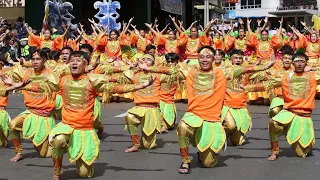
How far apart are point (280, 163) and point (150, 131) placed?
74.0 inches

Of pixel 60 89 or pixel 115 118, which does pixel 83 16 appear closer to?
pixel 115 118

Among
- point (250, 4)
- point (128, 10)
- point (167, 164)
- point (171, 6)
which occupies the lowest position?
point (167, 164)

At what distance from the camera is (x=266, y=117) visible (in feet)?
35.0

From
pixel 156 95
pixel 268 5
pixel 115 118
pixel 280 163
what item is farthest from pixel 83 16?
pixel 268 5

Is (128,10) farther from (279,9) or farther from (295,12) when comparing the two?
(279,9)

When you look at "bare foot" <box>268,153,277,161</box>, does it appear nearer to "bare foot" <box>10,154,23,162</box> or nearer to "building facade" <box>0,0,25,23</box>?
"bare foot" <box>10,154,23,162</box>

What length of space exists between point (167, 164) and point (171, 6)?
765 inches

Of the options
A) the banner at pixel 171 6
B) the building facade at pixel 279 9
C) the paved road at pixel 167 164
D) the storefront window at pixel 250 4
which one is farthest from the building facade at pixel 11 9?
the storefront window at pixel 250 4

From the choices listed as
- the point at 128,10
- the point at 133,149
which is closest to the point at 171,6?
the point at 128,10

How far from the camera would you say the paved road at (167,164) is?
611cm

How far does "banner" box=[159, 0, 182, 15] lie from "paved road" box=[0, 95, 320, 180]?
16.6 m

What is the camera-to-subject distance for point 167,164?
22.0ft

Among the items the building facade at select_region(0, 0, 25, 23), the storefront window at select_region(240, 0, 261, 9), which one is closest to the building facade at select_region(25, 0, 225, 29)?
the building facade at select_region(0, 0, 25, 23)

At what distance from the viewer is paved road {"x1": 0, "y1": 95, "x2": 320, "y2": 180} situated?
6.11 metres
